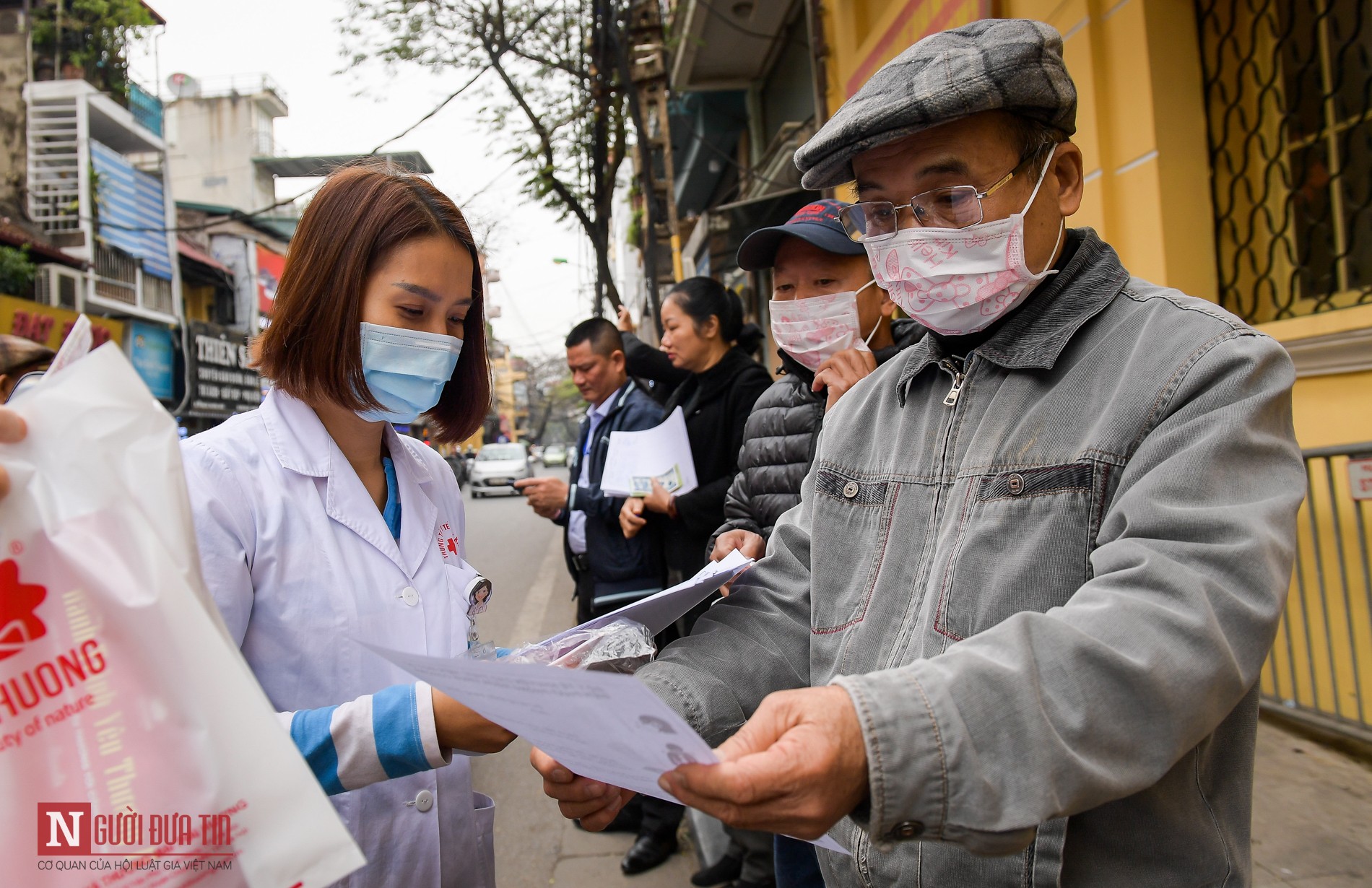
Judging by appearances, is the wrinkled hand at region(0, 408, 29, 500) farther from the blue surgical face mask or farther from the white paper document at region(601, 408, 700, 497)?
the white paper document at region(601, 408, 700, 497)

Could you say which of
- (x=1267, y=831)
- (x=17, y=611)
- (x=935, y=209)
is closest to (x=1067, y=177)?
(x=935, y=209)

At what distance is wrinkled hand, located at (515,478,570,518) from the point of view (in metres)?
3.79

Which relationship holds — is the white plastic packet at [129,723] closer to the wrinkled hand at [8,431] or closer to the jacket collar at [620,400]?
the wrinkled hand at [8,431]

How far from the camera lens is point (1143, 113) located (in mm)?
3836

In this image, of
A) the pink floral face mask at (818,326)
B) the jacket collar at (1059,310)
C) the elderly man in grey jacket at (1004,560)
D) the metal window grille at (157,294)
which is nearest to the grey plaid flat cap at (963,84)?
the elderly man in grey jacket at (1004,560)

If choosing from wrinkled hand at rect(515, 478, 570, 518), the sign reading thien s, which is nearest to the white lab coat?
wrinkled hand at rect(515, 478, 570, 518)

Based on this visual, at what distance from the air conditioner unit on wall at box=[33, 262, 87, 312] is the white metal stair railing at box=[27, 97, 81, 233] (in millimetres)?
1454

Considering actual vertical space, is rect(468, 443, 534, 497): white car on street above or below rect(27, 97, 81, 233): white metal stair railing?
below

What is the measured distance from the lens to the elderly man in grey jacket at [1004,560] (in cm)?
83

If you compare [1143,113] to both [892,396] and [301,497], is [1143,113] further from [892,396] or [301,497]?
[301,497]

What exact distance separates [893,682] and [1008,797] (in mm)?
151

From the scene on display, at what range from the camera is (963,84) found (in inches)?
47.5

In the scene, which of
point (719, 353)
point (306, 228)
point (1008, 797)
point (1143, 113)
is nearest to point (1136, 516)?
point (1008, 797)

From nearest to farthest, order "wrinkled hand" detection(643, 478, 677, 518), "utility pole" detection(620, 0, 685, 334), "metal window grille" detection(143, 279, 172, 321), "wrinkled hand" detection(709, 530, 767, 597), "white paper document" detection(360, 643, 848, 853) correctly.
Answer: "white paper document" detection(360, 643, 848, 853) < "wrinkled hand" detection(709, 530, 767, 597) < "wrinkled hand" detection(643, 478, 677, 518) < "utility pole" detection(620, 0, 685, 334) < "metal window grille" detection(143, 279, 172, 321)
